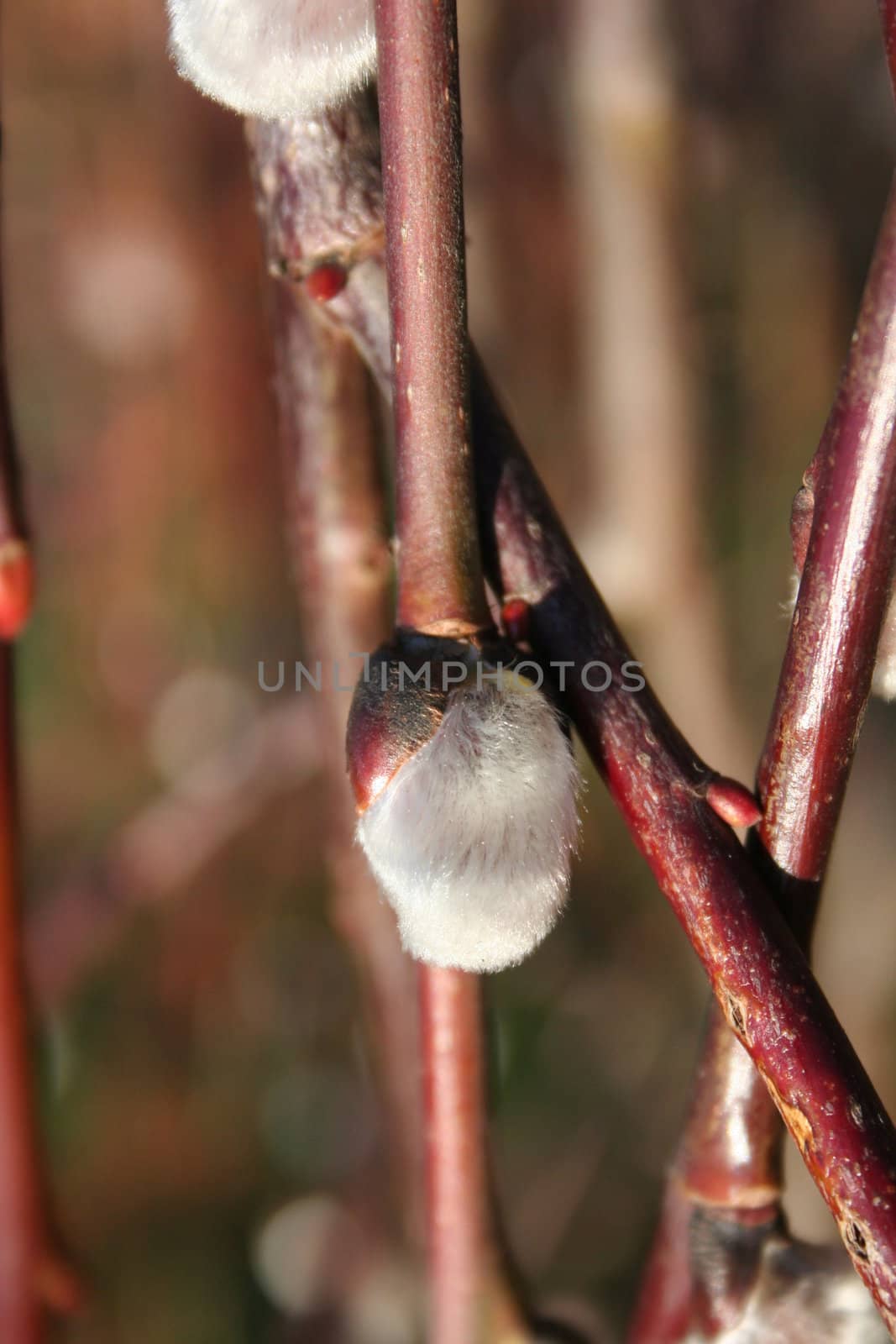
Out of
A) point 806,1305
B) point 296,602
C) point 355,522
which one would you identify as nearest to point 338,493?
point 355,522

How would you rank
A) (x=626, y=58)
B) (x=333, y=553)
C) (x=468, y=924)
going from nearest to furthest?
(x=468, y=924), (x=333, y=553), (x=626, y=58)

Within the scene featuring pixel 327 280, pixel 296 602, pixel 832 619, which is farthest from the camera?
pixel 296 602

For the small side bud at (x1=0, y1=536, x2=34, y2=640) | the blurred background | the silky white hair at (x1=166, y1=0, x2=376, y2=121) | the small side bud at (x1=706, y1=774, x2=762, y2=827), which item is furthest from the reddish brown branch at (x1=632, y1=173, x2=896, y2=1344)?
the blurred background

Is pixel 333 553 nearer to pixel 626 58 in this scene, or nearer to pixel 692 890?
pixel 692 890

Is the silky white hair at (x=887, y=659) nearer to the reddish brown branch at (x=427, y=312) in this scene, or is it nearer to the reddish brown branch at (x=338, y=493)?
the reddish brown branch at (x=427, y=312)

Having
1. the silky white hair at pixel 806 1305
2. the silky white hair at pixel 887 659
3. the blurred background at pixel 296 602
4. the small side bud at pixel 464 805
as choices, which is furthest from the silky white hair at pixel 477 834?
the blurred background at pixel 296 602

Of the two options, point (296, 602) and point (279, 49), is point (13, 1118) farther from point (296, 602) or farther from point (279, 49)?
point (296, 602)

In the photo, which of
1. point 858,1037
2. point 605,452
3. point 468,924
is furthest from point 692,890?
point 858,1037
